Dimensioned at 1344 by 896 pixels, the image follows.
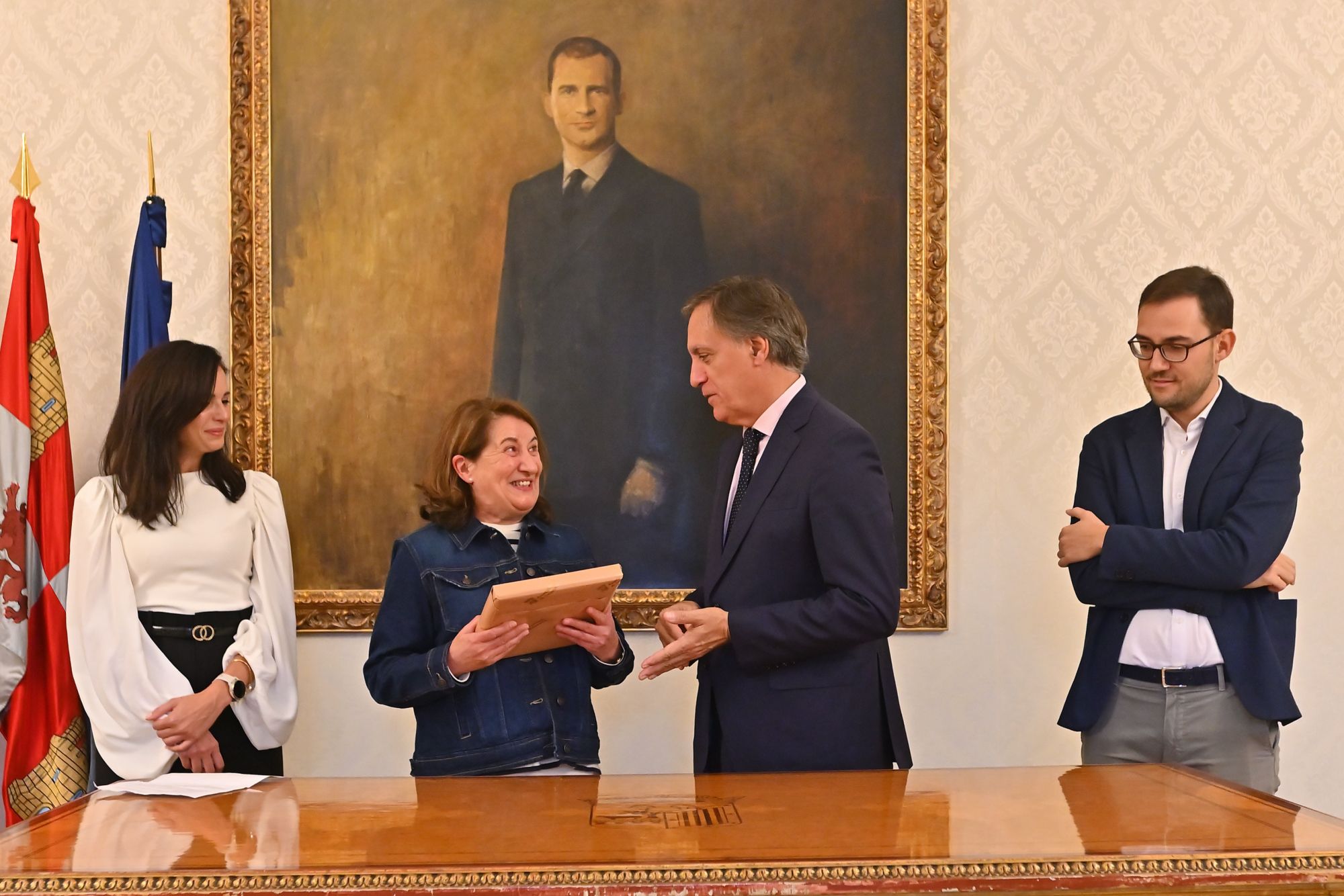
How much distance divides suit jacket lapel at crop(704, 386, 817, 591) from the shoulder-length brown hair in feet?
1.91

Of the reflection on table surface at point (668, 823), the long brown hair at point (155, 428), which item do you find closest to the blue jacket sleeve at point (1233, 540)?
the reflection on table surface at point (668, 823)

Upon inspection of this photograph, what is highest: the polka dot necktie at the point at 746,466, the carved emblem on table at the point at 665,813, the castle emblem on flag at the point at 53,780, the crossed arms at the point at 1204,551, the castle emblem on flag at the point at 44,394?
the castle emblem on flag at the point at 44,394

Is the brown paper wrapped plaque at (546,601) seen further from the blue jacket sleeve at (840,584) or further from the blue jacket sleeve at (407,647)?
the blue jacket sleeve at (840,584)

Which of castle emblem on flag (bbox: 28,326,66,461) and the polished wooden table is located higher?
castle emblem on flag (bbox: 28,326,66,461)

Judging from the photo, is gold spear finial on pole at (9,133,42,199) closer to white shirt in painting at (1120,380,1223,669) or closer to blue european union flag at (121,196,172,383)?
blue european union flag at (121,196,172,383)

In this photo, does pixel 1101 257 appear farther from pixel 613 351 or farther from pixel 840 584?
pixel 840 584

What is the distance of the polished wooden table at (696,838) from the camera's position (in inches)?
81.7

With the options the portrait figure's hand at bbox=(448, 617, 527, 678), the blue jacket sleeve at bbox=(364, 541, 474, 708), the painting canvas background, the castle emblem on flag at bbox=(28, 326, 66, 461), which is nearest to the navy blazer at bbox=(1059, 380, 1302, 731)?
the painting canvas background

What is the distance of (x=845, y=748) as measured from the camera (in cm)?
319

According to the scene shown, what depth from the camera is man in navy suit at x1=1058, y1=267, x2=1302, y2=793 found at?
3352 millimetres

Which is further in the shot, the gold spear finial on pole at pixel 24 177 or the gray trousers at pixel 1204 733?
the gold spear finial on pole at pixel 24 177

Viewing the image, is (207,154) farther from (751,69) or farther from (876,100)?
(876,100)

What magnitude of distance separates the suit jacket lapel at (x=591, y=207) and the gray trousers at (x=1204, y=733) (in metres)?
2.40

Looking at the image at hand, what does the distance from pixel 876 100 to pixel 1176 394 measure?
1.66 m
